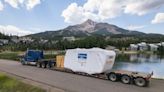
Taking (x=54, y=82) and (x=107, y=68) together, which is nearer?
(x=54, y=82)

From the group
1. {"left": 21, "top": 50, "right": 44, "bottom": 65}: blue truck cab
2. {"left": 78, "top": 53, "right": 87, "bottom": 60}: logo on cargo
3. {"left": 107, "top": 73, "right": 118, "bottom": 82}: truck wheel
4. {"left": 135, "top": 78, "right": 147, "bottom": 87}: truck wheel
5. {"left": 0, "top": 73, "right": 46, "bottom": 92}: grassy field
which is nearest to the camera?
{"left": 0, "top": 73, "right": 46, "bottom": 92}: grassy field

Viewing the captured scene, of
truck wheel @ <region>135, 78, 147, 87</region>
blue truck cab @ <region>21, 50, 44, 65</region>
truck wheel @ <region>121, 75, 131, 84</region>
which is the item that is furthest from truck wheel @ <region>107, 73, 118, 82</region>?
blue truck cab @ <region>21, 50, 44, 65</region>

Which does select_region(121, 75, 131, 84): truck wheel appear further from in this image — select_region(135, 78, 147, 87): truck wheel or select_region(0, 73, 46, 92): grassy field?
select_region(0, 73, 46, 92): grassy field

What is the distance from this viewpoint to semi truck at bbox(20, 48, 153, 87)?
18.3 m

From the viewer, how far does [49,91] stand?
613 inches

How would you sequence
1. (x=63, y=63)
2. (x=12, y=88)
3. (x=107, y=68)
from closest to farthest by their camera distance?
(x=12, y=88), (x=107, y=68), (x=63, y=63)

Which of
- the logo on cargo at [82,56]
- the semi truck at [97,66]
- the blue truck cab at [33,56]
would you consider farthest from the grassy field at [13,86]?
the blue truck cab at [33,56]

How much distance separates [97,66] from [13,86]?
730 centimetres

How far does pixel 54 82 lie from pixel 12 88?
3.20 meters

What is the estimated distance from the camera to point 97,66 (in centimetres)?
2120

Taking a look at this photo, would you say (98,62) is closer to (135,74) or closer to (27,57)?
(135,74)

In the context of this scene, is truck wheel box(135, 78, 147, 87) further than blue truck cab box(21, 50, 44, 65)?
No

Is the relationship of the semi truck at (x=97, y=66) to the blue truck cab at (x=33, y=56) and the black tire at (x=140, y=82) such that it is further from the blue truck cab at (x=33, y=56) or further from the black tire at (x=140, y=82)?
the blue truck cab at (x=33, y=56)

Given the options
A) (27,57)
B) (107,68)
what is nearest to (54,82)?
(107,68)
